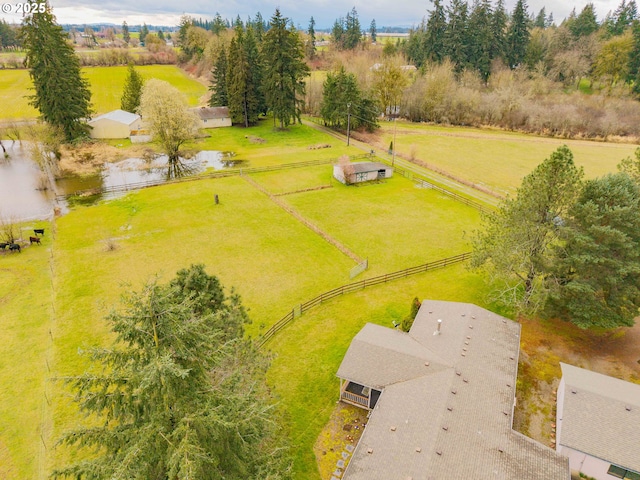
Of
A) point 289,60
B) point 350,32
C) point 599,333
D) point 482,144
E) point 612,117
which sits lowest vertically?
point 599,333

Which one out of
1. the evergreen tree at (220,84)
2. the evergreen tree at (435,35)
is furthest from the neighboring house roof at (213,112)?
the evergreen tree at (435,35)

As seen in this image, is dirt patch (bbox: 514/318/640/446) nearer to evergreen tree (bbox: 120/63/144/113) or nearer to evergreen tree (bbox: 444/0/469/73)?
evergreen tree (bbox: 120/63/144/113)

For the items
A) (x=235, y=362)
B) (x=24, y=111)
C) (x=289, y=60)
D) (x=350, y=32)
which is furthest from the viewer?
(x=350, y=32)

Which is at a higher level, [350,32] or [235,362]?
[350,32]

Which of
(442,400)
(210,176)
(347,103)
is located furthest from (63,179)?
(442,400)

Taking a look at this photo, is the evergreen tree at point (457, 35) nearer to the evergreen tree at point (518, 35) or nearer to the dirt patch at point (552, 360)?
the evergreen tree at point (518, 35)

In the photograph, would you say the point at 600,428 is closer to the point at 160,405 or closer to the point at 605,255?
the point at 605,255

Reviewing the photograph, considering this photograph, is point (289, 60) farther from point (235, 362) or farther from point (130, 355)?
point (130, 355)

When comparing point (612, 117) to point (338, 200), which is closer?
point (338, 200)

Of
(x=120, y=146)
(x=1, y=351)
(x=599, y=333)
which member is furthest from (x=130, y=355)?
(x=120, y=146)
